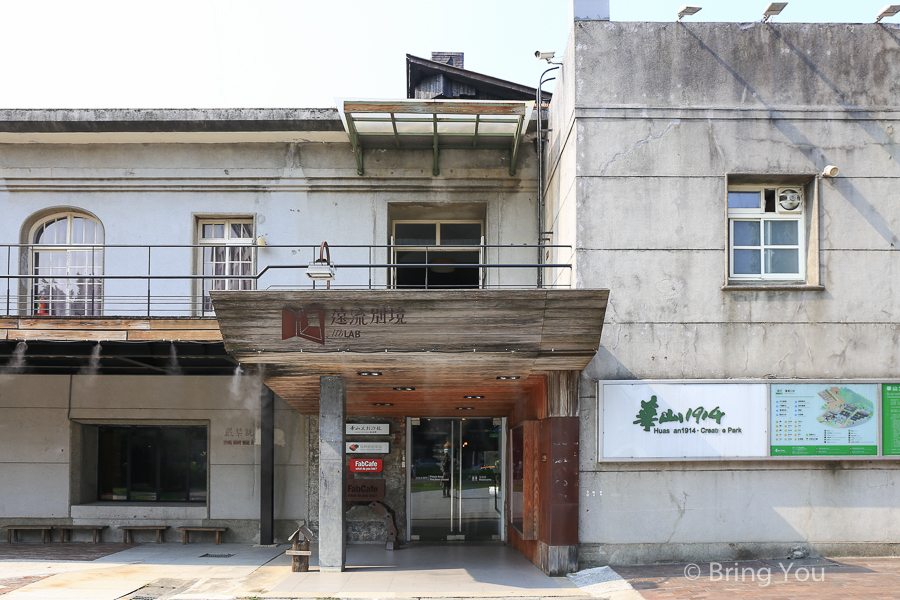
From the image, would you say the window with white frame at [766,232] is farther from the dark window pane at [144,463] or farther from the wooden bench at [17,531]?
the wooden bench at [17,531]

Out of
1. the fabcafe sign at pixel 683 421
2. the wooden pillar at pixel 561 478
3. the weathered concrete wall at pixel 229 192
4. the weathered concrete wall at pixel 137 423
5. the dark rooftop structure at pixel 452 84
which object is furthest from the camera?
the dark rooftop structure at pixel 452 84

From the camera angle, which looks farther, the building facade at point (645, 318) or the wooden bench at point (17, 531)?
the wooden bench at point (17, 531)

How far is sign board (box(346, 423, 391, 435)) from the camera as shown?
1480cm

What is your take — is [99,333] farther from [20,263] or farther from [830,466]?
[830,466]

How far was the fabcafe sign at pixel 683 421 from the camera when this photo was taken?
10.3m

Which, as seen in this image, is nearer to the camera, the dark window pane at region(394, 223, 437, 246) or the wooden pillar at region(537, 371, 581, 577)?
the wooden pillar at region(537, 371, 581, 577)

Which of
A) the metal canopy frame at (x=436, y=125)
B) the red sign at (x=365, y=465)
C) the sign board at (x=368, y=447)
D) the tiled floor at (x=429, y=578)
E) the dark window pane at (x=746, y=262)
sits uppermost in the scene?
the metal canopy frame at (x=436, y=125)

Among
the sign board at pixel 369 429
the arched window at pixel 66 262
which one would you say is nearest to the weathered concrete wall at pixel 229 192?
the arched window at pixel 66 262

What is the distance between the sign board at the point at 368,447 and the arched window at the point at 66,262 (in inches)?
239

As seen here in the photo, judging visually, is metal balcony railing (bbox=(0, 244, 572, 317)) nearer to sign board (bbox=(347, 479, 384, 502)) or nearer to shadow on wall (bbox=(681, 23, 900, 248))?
sign board (bbox=(347, 479, 384, 502))

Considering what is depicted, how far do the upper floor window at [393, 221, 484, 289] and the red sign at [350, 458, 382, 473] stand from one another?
387cm

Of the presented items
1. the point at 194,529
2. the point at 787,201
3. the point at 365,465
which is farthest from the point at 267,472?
the point at 787,201

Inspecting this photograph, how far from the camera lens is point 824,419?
10.5 metres

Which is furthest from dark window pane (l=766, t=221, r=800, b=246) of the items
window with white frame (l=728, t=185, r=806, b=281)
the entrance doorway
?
the entrance doorway
